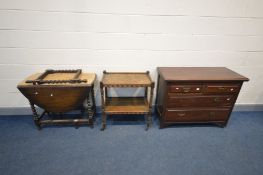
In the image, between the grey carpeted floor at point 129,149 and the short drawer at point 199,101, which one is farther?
Answer: the short drawer at point 199,101

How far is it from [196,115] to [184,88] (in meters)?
0.47

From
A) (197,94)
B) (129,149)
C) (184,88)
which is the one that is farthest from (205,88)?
(129,149)

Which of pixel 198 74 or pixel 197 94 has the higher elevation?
pixel 198 74

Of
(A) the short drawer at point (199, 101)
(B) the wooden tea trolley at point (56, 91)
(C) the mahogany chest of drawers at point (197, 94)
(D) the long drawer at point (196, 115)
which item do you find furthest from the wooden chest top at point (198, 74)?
(B) the wooden tea trolley at point (56, 91)

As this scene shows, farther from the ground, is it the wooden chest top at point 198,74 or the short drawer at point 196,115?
the wooden chest top at point 198,74

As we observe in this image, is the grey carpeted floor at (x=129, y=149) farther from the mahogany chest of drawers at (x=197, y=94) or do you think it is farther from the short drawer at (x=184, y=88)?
the short drawer at (x=184, y=88)

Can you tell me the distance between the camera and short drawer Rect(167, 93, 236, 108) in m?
1.98

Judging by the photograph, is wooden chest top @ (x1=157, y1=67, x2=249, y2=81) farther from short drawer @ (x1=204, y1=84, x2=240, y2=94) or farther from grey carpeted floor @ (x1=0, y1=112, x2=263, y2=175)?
grey carpeted floor @ (x1=0, y1=112, x2=263, y2=175)

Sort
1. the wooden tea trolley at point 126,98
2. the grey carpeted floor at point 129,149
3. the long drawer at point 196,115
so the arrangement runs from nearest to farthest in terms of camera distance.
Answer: the grey carpeted floor at point 129,149, the wooden tea trolley at point 126,98, the long drawer at point 196,115

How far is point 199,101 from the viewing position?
2.03 meters

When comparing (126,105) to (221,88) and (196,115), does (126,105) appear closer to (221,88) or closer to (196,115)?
(196,115)

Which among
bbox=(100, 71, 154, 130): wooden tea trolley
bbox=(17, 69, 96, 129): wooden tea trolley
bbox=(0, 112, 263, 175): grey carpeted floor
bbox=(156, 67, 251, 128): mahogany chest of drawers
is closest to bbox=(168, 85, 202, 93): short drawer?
bbox=(156, 67, 251, 128): mahogany chest of drawers

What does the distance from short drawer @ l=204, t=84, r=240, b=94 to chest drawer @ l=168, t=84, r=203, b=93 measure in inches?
3.8

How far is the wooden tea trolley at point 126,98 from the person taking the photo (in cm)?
190
